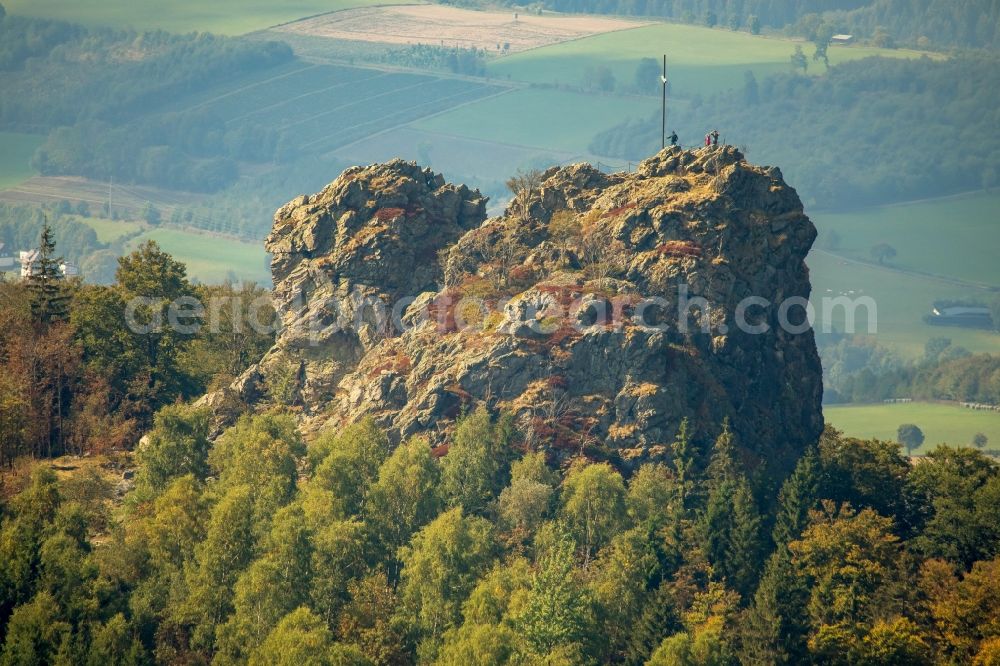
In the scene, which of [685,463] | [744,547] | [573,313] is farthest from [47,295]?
[744,547]

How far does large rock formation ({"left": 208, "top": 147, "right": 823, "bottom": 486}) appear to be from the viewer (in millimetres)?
107312

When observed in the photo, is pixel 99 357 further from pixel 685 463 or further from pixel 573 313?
pixel 685 463

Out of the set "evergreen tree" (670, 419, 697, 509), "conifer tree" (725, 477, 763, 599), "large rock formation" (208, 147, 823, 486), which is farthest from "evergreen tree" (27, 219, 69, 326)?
"conifer tree" (725, 477, 763, 599)

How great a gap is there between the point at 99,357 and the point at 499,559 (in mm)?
35860

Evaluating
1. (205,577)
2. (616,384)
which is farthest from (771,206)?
(205,577)

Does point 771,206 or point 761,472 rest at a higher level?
point 771,206

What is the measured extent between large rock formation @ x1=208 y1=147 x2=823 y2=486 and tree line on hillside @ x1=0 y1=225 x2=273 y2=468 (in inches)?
229

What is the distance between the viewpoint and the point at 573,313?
4318 inches

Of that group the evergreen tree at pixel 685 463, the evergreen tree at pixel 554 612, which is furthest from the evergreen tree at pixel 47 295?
the evergreen tree at pixel 685 463

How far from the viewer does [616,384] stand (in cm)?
10719

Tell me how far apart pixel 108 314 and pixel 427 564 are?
36583 mm

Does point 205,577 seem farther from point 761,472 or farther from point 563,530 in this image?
point 761,472

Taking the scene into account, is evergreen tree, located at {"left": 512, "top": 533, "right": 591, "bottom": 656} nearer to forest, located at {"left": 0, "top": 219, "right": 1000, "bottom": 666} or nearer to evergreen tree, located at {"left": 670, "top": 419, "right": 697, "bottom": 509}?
forest, located at {"left": 0, "top": 219, "right": 1000, "bottom": 666}

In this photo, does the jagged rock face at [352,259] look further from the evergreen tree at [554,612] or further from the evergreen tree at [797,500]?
the evergreen tree at [797,500]
